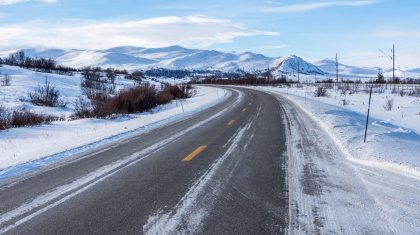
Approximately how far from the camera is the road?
4758mm

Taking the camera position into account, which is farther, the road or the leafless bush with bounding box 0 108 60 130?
the leafless bush with bounding box 0 108 60 130

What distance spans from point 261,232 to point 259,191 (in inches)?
63.5

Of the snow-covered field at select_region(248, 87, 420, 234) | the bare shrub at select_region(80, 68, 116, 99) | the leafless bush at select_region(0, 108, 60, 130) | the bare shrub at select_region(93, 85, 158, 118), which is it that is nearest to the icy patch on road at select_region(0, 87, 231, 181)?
the leafless bush at select_region(0, 108, 60, 130)

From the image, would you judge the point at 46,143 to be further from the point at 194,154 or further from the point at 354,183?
the point at 354,183

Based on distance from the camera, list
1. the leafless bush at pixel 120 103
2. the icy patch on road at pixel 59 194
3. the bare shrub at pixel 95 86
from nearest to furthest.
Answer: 1. the icy patch on road at pixel 59 194
2. the leafless bush at pixel 120 103
3. the bare shrub at pixel 95 86

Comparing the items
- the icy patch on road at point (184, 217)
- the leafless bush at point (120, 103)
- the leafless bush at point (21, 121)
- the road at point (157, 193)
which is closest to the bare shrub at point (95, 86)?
the leafless bush at point (120, 103)

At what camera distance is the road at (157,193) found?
15.6 ft

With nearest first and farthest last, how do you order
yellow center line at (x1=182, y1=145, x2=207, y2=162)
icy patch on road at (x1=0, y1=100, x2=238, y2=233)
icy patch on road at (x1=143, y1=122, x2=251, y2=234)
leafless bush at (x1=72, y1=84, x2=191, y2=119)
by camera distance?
icy patch on road at (x1=143, y1=122, x2=251, y2=234)
icy patch on road at (x1=0, y1=100, x2=238, y2=233)
yellow center line at (x1=182, y1=145, x2=207, y2=162)
leafless bush at (x1=72, y1=84, x2=191, y2=119)

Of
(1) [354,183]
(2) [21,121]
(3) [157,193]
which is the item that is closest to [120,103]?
(2) [21,121]

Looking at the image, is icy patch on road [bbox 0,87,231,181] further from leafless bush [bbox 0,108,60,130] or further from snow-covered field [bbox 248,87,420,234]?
snow-covered field [bbox 248,87,420,234]

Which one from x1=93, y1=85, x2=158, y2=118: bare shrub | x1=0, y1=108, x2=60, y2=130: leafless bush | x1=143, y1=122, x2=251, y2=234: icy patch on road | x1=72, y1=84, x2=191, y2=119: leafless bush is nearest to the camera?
x1=143, y1=122, x2=251, y2=234: icy patch on road

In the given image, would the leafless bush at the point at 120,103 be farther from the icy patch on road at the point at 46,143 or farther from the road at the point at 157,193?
the road at the point at 157,193

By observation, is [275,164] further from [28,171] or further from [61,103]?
[61,103]

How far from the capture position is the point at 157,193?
6.05 m
